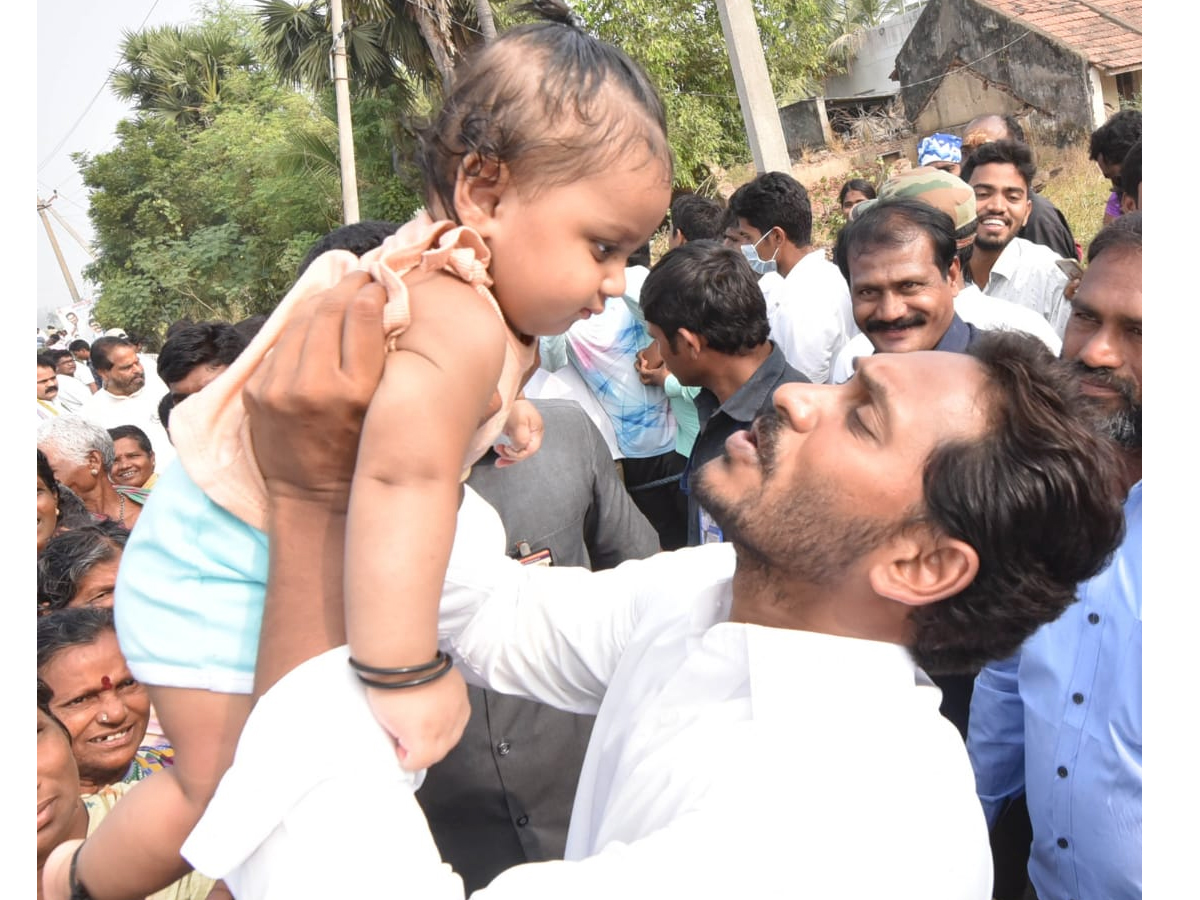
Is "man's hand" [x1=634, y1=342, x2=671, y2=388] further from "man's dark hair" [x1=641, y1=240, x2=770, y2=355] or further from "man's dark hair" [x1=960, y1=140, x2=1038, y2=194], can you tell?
"man's dark hair" [x1=960, y1=140, x2=1038, y2=194]

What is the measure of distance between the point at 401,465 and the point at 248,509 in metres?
0.32

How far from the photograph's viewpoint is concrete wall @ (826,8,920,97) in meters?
34.2

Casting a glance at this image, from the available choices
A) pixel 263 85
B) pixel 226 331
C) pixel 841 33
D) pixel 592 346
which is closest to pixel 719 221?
pixel 592 346

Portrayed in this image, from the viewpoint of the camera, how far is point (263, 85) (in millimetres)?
37031

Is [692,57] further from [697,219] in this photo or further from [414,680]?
[414,680]

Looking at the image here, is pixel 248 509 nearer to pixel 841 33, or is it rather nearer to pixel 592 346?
pixel 592 346

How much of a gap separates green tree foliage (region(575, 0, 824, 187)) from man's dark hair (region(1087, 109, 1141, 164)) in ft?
49.0

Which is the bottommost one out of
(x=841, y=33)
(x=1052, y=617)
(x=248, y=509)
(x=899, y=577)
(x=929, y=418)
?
(x=841, y=33)

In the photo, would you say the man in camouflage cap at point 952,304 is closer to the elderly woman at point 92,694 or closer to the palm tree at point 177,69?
the elderly woman at point 92,694

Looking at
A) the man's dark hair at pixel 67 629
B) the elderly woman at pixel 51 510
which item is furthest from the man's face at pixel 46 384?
the man's dark hair at pixel 67 629

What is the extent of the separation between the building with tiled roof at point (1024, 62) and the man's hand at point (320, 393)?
70.7 feet

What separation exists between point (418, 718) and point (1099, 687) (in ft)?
4.92

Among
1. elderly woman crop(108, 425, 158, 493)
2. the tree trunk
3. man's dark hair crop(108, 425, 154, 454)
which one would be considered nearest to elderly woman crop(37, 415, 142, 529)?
elderly woman crop(108, 425, 158, 493)

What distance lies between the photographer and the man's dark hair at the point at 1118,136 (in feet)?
19.4
